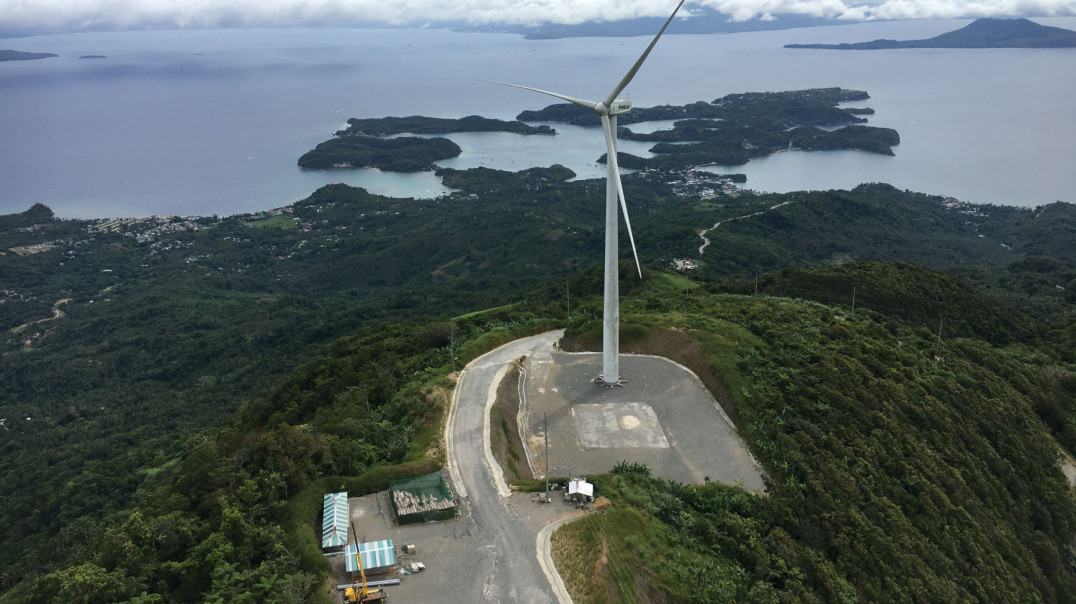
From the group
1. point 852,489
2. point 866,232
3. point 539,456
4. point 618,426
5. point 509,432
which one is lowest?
point 866,232

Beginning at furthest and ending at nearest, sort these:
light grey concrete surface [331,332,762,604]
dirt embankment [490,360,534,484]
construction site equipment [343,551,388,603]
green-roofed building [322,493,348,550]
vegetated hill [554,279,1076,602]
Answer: dirt embankment [490,360,534,484] → vegetated hill [554,279,1076,602] → green-roofed building [322,493,348,550] → light grey concrete surface [331,332,762,604] → construction site equipment [343,551,388,603]

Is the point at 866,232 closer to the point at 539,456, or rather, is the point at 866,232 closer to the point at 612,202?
the point at 612,202

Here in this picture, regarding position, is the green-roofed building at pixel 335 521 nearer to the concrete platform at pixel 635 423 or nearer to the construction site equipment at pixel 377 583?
the construction site equipment at pixel 377 583

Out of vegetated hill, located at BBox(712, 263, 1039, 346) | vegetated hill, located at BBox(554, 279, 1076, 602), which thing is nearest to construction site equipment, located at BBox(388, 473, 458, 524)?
vegetated hill, located at BBox(554, 279, 1076, 602)

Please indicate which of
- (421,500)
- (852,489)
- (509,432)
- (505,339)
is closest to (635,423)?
(509,432)

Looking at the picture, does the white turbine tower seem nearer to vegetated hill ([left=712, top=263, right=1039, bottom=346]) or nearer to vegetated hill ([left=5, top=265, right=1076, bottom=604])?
vegetated hill ([left=5, top=265, right=1076, bottom=604])
